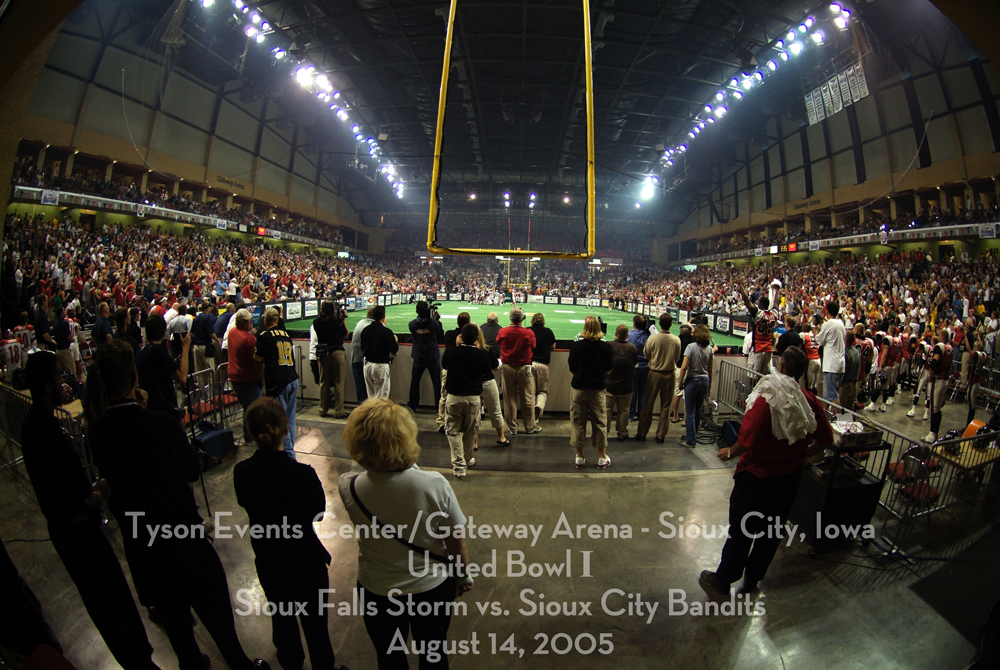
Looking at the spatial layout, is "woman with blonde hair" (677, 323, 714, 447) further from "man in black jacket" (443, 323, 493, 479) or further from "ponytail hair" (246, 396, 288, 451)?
"ponytail hair" (246, 396, 288, 451)

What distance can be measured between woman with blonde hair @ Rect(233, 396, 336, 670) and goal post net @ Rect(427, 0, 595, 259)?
4.38m

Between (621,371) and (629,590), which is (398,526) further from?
(621,371)

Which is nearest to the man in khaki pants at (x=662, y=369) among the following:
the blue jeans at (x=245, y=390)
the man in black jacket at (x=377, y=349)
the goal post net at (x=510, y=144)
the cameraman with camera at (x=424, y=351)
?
the goal post net at (x=510, y=144)

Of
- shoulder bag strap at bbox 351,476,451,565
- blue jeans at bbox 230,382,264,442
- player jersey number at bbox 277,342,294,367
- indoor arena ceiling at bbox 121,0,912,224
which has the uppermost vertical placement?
Answer: indoor arena ceiling at bbox 121,0,912,224

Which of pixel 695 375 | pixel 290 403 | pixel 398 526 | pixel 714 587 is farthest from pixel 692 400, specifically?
pixel 290 403

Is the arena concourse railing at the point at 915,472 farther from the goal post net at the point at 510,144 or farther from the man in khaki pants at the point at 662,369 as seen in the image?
the goal post net at the point at 510,144

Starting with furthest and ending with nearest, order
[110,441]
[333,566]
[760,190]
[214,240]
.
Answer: [760,190] → [214,240] → [333,566] → [110,441]

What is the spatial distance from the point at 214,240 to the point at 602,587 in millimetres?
35176

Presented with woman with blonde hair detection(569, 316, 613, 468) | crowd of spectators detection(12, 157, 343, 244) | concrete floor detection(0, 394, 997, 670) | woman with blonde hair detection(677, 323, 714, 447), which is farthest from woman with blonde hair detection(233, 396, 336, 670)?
crowd of spectators detection(12, 157, 343, 244)

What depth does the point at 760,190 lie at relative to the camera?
33125 mm

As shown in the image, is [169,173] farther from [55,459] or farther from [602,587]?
[602,587]

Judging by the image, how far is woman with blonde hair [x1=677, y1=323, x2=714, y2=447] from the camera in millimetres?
5902

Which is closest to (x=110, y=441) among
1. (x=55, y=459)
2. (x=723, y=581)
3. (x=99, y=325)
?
(x=55, y=459)

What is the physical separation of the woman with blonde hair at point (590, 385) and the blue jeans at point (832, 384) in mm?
4850
